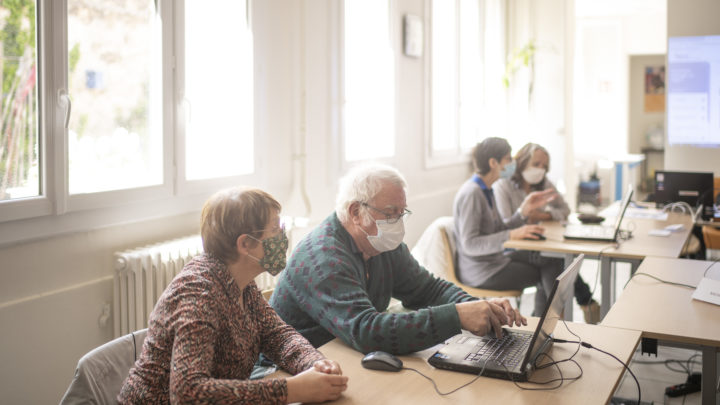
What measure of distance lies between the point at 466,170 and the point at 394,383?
523 centimetres

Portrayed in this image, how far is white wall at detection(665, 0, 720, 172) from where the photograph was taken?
18.8 ft

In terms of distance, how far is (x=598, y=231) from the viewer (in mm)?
3928

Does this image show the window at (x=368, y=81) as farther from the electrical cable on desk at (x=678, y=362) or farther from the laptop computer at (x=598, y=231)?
the electrical cable on desk at (x=678, y=362)

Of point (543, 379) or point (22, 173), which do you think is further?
point (22, 173)

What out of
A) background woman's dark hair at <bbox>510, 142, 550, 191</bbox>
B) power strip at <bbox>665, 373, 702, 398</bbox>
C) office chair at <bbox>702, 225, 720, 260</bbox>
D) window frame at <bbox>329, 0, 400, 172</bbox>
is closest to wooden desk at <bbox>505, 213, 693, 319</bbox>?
power strip at <bbox>665, 373, 702, 398</bbox>

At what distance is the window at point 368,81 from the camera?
4656 millimetres

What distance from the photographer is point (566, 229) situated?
4.08 meters

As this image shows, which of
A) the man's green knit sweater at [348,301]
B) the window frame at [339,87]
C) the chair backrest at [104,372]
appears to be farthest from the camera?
the window frame at [339,87]

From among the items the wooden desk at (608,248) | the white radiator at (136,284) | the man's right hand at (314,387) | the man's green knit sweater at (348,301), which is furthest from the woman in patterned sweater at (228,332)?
the wooden desk at (608,248)

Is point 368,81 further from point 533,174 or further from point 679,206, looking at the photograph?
point 679,206

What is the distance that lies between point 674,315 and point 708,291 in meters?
0.33

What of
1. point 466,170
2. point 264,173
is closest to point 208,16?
point 264,173

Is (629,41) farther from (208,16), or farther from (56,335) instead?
(56,335)

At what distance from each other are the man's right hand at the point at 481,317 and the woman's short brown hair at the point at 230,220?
616 mm
